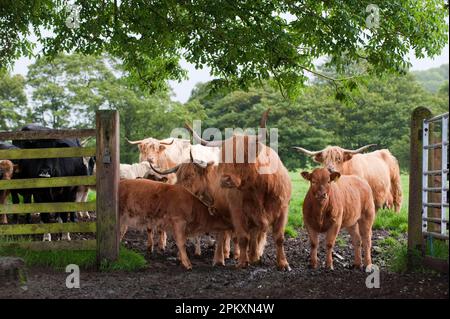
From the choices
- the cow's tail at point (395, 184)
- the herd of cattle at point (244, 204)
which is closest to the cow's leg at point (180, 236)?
the herd of cattle at point (244, 204)

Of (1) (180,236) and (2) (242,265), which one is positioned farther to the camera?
(1) (180,236)

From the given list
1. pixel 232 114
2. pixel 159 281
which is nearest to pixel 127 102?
pixel 232 114

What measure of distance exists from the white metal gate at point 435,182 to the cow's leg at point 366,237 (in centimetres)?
153

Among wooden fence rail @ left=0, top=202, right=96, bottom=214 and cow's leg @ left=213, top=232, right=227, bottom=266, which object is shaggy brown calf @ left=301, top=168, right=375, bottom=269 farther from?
wooden fence rail @ left=0, top=202, right=96, bottom=214

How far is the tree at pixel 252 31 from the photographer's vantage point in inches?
444

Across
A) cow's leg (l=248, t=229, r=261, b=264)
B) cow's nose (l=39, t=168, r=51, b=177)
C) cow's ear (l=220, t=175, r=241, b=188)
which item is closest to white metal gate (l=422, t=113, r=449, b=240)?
cow's ear (l=220, t=175, r=241, b=188)

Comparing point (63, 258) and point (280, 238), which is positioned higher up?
point (280, 238)

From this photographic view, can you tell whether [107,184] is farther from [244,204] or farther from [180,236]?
[244,204]

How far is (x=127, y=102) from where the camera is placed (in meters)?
39.9

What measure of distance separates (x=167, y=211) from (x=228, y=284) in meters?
1.95

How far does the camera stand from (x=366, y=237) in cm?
927

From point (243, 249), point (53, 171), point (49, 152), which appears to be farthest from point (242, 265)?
point (53, 171)

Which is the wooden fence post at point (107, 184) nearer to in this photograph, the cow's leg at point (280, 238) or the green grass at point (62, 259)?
the green grass at point (62, 259)

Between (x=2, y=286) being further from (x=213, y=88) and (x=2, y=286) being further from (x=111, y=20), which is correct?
(x=111, y=20)
